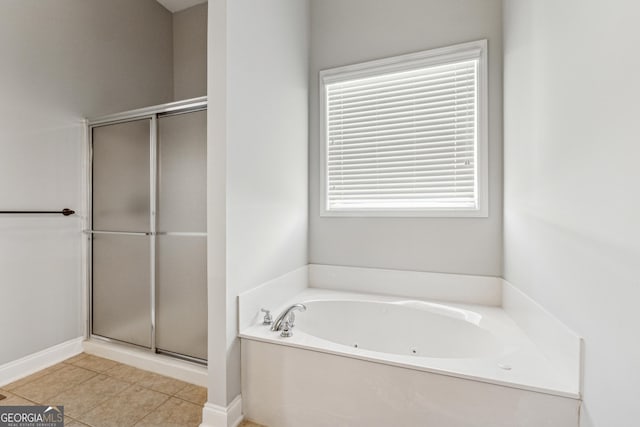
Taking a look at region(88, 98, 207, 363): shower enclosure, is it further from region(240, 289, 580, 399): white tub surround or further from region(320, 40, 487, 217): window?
region(320, 40, 487, 217): window

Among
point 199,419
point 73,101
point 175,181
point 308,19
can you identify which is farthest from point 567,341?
point 73,101

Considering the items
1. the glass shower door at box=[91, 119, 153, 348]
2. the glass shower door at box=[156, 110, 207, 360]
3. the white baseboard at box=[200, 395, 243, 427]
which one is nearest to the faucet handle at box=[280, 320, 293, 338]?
the white baseboard at box=[200, 395, 243, 427]

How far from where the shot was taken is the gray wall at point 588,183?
0.85 meters

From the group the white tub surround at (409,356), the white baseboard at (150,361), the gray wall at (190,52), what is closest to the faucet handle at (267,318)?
the white tub surround at (409,356)

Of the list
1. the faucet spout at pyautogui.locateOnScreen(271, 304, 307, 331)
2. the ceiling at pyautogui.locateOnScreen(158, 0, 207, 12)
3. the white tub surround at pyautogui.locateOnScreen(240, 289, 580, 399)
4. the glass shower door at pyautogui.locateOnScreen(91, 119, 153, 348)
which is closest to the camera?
the white tub surround at pyautogui.locateOnScreen(240, 289, 580, 399)

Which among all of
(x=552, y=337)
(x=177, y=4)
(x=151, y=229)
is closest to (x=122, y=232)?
(x=151, y=229)

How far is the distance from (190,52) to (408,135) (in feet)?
8.22

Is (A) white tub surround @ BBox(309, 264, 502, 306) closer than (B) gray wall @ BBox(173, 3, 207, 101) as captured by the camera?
Yes

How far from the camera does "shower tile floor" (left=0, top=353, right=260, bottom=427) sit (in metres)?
1.60

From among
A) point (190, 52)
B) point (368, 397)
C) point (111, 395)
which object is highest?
point (190, 52)

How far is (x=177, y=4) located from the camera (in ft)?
10.1

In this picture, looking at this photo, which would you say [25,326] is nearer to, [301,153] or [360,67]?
[301,153]

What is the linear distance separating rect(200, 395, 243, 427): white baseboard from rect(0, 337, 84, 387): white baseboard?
1437 mm

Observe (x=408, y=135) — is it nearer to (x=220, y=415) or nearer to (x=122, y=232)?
(x=220, y=415)
